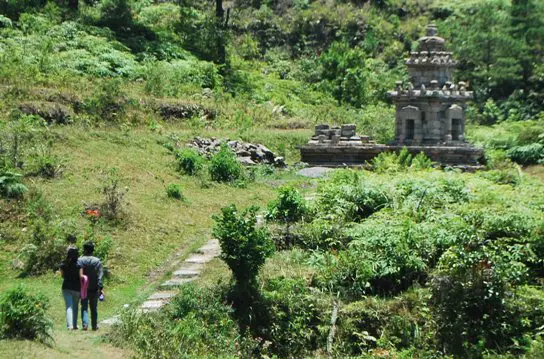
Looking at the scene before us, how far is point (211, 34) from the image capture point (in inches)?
1704

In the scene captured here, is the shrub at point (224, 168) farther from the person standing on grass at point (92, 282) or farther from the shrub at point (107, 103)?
the person standing on grass at point (92, 282)

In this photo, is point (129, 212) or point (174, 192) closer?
point (129, 212)

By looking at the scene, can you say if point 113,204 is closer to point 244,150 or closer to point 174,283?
point 174,283

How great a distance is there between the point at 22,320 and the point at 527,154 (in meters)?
26.6

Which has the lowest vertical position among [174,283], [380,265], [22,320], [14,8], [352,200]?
[174,283]

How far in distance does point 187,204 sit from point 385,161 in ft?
24.7

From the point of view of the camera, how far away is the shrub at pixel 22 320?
13758 millimetres

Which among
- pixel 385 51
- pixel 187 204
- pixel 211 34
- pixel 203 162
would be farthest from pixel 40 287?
pixel 385 51

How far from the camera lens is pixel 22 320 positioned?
13789 millimetres

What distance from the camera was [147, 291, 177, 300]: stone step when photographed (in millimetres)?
17219

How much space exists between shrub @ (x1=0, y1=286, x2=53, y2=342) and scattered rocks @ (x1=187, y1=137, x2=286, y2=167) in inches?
585

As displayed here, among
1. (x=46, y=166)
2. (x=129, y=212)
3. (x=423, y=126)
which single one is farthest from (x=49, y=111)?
(x=423, y=126)

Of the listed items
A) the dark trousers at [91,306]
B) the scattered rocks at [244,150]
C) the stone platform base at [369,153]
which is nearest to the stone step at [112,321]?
the dark trousers at [91,306]

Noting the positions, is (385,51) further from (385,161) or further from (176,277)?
(176,277)
